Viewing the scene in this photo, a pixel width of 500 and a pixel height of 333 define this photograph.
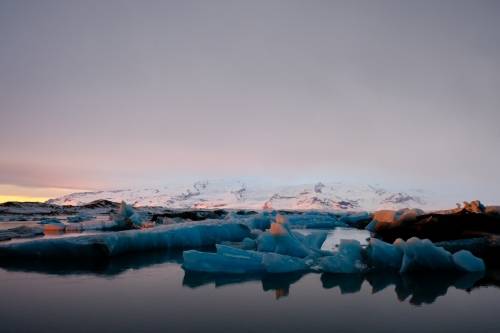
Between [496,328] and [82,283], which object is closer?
[496,328]

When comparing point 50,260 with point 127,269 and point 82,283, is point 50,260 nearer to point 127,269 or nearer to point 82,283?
point 127,269

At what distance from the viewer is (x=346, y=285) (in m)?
6.03

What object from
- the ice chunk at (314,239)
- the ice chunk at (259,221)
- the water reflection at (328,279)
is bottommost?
the water reflection at (328,279)

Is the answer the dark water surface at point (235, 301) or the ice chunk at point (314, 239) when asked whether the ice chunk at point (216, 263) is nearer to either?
the dark water surface at point (235, 301)

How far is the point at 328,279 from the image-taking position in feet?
21.4

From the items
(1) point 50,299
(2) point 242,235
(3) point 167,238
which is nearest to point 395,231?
(2) point 242,235

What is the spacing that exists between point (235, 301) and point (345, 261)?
3.11 meters

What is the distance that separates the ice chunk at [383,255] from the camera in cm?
773

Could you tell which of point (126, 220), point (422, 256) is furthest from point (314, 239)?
point (126, 220)

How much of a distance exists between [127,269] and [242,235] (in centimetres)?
580

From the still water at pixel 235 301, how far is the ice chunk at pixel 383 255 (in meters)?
0.73

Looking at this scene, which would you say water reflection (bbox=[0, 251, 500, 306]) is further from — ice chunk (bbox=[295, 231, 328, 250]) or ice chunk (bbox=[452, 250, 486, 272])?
ice chunk (bbox=[295, 231, 328, 250])

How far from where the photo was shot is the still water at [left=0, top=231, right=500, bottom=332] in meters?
3.79

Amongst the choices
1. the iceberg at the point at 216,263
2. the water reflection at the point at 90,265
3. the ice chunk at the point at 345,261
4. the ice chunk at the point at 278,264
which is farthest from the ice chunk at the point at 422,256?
the water reflection at the point at 90,265
